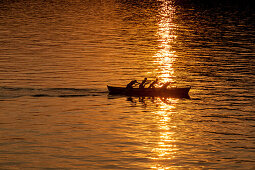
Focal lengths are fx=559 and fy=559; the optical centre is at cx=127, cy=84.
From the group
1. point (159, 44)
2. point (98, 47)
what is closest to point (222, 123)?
point (98, 47)

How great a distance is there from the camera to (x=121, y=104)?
164 ft

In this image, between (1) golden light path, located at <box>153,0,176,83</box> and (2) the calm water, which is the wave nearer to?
(2) the calm water

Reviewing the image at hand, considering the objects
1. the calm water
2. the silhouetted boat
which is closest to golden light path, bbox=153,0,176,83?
the calm water

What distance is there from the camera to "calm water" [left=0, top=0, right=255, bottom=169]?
3525 cm

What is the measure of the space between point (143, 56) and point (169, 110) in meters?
32.9

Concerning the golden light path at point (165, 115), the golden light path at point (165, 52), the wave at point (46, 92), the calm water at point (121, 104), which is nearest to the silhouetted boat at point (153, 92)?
the golden light path at point (165, 115)

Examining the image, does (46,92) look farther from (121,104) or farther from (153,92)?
(153,92)

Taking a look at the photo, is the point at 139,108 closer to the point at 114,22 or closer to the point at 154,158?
the point at 154,158

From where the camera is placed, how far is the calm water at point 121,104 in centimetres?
3525

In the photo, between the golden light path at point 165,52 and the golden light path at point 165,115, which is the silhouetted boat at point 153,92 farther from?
the golden light path at point 165,52

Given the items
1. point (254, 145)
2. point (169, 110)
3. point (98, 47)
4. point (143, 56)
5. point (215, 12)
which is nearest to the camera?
point (254, 145)

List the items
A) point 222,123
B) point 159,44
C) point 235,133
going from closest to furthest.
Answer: point 235,133
point 222,123
point 159,44

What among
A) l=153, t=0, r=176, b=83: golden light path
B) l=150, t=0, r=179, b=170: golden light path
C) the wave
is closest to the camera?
l=150, t=0, r=179, b=170: golden light path

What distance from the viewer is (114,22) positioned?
132m
